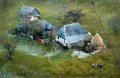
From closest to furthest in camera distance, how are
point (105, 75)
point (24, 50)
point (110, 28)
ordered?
point (105, 75)
point (24, 50)
point (110, 28)

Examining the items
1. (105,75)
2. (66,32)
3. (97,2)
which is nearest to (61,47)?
(66,32)

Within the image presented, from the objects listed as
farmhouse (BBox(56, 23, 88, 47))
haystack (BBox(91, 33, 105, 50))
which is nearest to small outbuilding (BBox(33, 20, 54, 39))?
farmhouse (BBox(56, 23, 88, 47))

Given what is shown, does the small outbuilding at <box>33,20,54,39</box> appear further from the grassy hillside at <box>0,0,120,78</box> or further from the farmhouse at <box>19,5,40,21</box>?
the farmhouse at <box>19,5,40,21</box>

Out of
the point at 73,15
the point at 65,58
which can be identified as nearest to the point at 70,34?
the point at 65,58

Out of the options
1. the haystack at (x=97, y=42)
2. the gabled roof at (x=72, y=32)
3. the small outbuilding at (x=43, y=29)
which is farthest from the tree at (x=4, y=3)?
the haystack at (x=97, y=42)

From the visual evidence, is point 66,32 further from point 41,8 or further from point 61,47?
point 41,8

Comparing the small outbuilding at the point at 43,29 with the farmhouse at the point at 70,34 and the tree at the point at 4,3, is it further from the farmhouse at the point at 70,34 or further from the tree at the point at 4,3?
the tree at the point at 4,3
